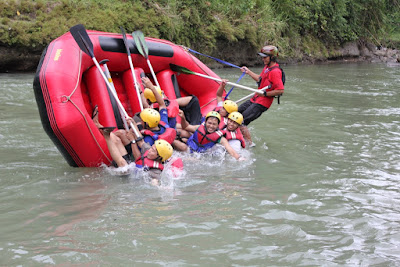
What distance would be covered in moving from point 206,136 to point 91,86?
1.47m

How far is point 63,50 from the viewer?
5.02 meters

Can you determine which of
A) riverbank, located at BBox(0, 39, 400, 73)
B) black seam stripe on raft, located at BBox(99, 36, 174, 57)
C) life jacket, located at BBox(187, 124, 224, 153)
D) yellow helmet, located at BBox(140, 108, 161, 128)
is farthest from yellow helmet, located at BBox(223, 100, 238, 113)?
riverbank, located at BBox(0, 39, 400, 73)

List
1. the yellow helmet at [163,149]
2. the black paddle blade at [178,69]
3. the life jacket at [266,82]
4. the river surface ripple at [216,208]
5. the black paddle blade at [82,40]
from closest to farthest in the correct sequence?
the river surface ripple at [216,208]
the yellow helmet at [163,149]
the black paddle blade at [82,40]
the life jacket at [266,82]
the black paddle blade at [178,69]

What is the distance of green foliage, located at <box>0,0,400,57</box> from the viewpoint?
35.8 feet

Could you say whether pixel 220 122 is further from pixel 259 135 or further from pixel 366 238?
pixel 366 238

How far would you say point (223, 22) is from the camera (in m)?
15.2

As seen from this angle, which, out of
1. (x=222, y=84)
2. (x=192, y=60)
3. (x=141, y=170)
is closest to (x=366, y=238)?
(x=141, y=170)

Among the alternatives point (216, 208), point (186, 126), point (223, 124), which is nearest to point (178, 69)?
point (186, 126)

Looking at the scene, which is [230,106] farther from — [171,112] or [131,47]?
[131,47]

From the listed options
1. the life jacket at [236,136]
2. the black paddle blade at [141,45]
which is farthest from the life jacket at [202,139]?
the black paddle blade at [141,45]

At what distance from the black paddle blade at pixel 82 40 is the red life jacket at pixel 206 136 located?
5.05 ft

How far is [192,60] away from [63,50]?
2.17m

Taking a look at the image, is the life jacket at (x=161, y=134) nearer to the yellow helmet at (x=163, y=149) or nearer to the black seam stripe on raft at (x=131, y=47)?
the yellow helmet at (x=163, y=149)

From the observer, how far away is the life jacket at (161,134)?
16.2 feet
